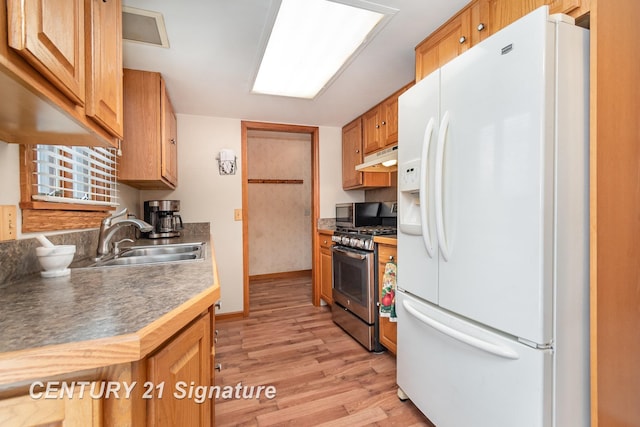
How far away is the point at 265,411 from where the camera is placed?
1.58 meters

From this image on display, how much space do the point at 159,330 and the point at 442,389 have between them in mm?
1275

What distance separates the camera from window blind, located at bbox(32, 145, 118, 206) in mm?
1195

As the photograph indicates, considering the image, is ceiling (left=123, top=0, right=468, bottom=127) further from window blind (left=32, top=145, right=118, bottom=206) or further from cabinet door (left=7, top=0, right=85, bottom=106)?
cabinet door (left=7, top=0, right=85, bottom=106)

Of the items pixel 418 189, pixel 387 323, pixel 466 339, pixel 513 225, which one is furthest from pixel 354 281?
pixel 513 225

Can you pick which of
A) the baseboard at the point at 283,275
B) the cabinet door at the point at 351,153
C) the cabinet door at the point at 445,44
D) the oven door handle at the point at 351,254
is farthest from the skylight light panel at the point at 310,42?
the baseboard at the point at 283,275

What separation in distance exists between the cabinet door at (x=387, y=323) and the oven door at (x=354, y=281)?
0.08 metres

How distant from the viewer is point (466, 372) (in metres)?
1.18

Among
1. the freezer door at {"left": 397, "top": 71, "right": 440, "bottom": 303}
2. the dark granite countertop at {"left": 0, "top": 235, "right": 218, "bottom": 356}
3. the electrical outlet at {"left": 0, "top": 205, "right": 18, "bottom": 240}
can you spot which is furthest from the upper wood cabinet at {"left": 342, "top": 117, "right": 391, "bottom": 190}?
the electrical outlet at {"left": 0, "top": 205, "right": 18, "bottom": 240}

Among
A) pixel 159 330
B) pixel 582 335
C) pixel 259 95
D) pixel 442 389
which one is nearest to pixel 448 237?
pixel 582 335

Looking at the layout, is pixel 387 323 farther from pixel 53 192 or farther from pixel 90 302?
pixel 53 192

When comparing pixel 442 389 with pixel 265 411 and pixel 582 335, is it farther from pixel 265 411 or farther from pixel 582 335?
pixel 265 411

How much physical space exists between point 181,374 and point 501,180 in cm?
116

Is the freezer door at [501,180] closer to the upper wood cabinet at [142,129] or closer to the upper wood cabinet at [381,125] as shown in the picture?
the upper wood cabinet at [381,125]

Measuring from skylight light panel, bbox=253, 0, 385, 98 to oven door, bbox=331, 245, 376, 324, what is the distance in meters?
1.40
